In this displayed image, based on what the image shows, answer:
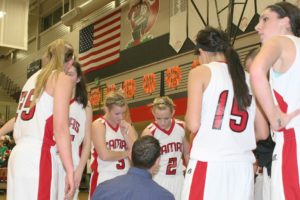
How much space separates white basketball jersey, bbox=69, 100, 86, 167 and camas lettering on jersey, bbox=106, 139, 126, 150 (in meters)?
1.22

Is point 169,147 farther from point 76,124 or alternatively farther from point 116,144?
point 76,124

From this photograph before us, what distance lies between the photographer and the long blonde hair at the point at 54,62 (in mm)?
2949

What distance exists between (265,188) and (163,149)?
2.21 metres

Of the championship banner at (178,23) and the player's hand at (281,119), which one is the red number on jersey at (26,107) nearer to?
the player's hand at (281,119)

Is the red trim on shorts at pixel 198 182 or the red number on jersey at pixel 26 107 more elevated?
the red number on jersey at pixel 26 107

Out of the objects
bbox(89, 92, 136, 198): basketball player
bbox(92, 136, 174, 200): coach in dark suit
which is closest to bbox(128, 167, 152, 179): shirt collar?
bbox(92, 136, 174, 200): coach in dark suit

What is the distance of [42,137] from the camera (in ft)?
9.69

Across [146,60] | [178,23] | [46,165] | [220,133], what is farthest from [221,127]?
[146,60]

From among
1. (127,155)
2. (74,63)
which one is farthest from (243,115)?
(127,155)

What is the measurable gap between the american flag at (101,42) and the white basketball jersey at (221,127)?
38.2ft

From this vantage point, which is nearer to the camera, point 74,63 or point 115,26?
point 74,63

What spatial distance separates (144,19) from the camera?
43.1 ft

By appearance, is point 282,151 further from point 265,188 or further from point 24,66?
point 24,66

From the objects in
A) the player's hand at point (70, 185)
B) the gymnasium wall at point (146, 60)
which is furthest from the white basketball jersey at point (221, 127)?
the gymnasium wall at point (146, 60)
